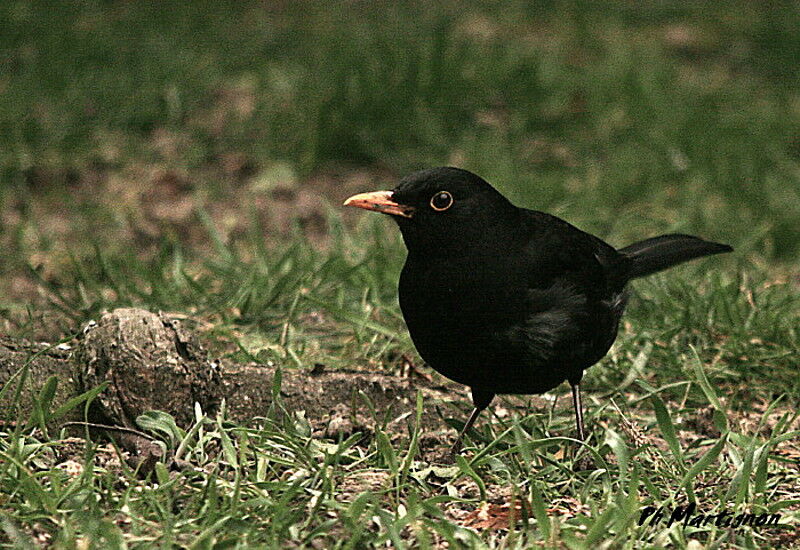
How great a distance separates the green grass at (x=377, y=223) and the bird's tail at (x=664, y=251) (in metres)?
0.22

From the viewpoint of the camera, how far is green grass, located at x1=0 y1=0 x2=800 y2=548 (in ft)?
10.8

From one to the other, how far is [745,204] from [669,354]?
2628 mm

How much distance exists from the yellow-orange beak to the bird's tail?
122cm

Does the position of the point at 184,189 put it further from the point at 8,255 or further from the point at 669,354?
the point at 669,354

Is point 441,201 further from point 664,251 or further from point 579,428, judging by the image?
point 664,251

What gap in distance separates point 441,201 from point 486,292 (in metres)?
0.36

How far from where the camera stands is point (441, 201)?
3.96 metres

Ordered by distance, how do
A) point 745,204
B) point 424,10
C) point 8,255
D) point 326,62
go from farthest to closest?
point 424,10 < point 326,62 < point 745,204 < point 8,255

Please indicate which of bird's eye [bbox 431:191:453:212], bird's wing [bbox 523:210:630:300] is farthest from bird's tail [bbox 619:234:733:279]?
bird's eye [bbox 431:191:453:212]

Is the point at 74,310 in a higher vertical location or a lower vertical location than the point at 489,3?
lower

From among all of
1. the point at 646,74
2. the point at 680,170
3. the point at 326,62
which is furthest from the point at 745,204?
the point at 326,62

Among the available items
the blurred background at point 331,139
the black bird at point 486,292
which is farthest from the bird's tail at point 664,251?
the blurred background at point 331,139

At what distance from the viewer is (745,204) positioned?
7141 millimetres

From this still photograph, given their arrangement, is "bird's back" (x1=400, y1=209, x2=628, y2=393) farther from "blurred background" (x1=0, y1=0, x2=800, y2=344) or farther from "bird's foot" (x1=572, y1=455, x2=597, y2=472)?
"blurred background" (x1=0, y1=0, x2=800, y2=344)
